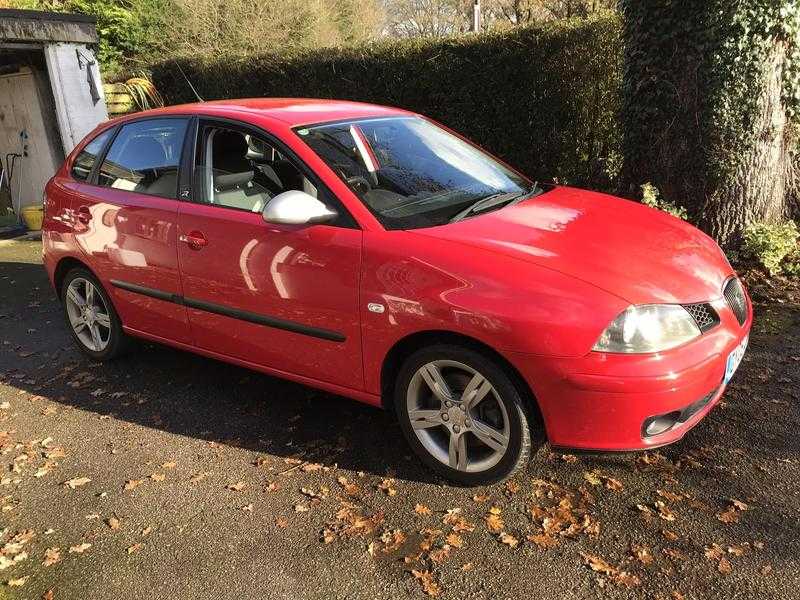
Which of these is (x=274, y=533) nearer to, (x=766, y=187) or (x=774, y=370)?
(x=774, y=370)

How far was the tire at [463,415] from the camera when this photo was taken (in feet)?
9.65

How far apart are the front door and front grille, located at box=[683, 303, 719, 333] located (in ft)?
4.94

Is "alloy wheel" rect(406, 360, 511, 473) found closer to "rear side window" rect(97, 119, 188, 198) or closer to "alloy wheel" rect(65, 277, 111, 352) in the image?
"rear side window" rect(97, 119, 188, 198)

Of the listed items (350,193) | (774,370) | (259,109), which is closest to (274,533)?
(350,193)

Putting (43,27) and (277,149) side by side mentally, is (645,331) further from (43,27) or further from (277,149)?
(43,27)

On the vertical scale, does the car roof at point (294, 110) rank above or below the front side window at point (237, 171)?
above

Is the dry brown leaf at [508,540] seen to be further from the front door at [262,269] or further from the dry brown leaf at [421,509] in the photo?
the front door at [262,269]

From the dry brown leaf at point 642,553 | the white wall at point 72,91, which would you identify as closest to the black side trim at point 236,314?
the dry brown leaf at point 642,553

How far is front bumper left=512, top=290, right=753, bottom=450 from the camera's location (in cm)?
270

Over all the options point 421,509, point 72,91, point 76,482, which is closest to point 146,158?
point 76,482

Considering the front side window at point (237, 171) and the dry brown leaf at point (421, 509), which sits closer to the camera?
the dry brown leaf at point (421, 509)

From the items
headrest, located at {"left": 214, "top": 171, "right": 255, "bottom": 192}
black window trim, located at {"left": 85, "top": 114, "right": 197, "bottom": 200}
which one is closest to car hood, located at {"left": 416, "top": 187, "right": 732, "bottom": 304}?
headrest, located at {"left": 214, "top": 171, "right": 255, "bottom": 192}

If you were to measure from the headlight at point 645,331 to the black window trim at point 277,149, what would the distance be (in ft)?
4.20

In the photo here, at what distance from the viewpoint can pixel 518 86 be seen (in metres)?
7.88
